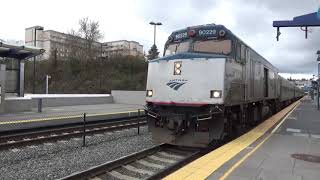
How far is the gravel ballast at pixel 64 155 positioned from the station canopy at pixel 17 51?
12.5 meters

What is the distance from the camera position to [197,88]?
11.5 metres

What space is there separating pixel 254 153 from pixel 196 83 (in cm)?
249

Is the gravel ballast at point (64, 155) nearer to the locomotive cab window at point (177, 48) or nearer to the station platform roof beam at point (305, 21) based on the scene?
the locomotive cab window at point (177, 48)

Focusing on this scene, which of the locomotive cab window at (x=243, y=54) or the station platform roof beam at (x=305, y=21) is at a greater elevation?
the station platform roof beam at (x=305, y=21)

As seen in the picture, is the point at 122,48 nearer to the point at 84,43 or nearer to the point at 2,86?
the point at 84,43

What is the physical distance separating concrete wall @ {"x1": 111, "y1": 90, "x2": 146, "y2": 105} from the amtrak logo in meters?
27.9

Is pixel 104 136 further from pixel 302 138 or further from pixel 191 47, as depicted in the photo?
pixel 302 138

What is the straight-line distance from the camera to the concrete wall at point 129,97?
4044 cm

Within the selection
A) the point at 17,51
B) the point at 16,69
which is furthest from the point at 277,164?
the point at 16,69

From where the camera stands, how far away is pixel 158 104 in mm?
12227

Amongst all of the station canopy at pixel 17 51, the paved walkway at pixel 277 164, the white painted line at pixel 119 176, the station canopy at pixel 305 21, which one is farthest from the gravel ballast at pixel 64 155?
the station canopy at pixel 17 51

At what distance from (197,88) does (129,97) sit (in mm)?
29749

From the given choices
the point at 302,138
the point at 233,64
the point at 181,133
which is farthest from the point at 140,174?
the point at 302,138

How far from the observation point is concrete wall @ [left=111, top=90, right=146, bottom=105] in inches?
1592
